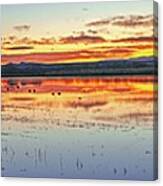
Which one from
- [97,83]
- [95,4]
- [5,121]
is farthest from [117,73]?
[5,121]

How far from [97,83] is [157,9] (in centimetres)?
29

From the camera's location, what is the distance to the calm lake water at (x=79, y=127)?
2.31 meters

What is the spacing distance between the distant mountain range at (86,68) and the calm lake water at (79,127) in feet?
0.06

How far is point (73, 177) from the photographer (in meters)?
2.36

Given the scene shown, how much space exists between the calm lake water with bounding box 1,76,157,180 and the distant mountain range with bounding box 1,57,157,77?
2cm

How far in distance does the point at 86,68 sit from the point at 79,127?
0.60ft

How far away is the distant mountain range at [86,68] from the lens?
91.0 inches

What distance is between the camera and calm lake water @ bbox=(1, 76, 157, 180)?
231 cm

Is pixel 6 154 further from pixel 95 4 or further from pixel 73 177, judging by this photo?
pixel 95 4

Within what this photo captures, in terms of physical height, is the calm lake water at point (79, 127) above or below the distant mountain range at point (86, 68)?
below

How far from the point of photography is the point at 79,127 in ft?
7.73

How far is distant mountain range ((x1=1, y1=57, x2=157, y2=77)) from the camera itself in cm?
231

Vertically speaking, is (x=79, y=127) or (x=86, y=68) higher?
(x=86, y=68)

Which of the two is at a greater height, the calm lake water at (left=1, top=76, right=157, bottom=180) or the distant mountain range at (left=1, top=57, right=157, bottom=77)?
the distant mountain range at (left=1, top=57, right=157, bottom=77)
